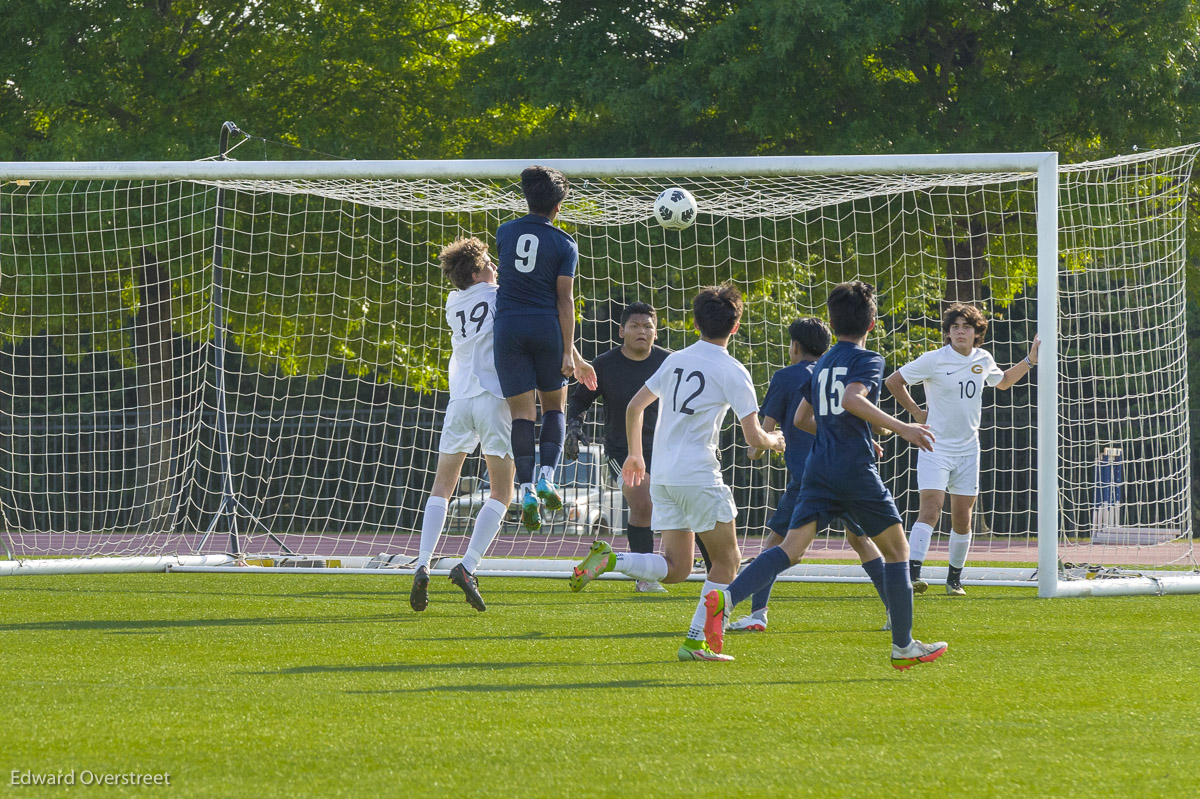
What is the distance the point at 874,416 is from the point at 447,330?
1088cm

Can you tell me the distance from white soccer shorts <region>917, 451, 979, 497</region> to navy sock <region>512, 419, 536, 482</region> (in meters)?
3.20

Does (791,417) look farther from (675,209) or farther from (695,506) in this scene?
(675,209)

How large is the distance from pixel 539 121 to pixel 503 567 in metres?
10.7

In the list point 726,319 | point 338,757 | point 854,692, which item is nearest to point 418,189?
point 726,319

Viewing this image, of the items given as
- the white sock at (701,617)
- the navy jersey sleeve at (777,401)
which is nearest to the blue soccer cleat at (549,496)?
the white sock at (701,617)

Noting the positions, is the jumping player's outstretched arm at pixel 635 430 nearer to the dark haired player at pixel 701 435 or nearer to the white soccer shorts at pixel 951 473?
the dark haired player at pixel 701 435

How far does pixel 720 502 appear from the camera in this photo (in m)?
5.85

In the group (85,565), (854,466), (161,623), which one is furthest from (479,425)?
(85,565)

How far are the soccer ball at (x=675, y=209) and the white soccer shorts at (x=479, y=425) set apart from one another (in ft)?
8.03

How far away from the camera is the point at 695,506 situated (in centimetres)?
588

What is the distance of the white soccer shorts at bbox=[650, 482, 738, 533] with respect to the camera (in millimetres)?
5848

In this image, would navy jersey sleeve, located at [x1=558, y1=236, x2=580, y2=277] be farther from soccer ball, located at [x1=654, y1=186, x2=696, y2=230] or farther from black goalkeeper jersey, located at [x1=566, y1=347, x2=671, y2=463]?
soccer ball, located at [x1=654, y1=186, x2=696, y2=230]

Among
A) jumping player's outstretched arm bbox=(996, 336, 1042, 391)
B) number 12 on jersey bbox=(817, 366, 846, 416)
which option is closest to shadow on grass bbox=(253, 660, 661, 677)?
number 12 on jersey bbox=(817, 366, 846, 416)

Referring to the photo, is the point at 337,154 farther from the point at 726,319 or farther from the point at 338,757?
the point at 338,757
